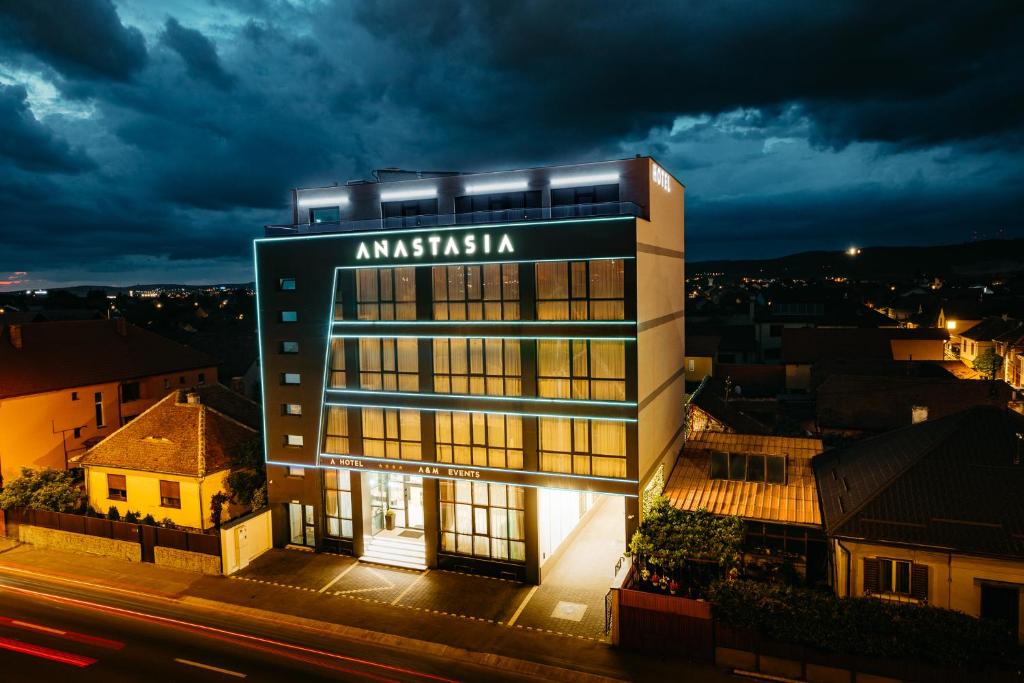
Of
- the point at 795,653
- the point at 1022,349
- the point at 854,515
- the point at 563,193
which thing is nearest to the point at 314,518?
the point at 563,193

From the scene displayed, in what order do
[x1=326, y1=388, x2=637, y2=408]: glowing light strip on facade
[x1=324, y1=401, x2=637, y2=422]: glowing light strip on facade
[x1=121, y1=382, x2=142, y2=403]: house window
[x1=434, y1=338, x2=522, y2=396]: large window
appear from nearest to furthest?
[x1=326, y1=388, x2=637, y2=408]: glowing light strip on facade < [x1=324, y1=401, x2=637, y2=422]: glowing light strip on facade < [x1=434, y1=338, x2=522, y2=396]: large window < [x1=121, y1=382, x2=142, y2=403]: house window

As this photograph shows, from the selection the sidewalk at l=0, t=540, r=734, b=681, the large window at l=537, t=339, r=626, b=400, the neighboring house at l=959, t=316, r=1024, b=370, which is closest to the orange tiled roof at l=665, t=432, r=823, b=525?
the large window at l=537, t=339, r=626, b=400

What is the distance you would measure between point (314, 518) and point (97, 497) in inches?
497

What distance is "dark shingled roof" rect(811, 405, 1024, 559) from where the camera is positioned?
18.7 meters

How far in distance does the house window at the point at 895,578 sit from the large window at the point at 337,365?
22.0m

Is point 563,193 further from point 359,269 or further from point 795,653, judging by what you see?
point 795,653

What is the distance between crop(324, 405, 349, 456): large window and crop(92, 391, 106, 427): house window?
21844 mm

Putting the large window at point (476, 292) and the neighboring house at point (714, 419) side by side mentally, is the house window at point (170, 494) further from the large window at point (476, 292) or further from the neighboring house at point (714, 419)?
the neighboring house at point (714, 419)

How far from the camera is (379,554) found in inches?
1101

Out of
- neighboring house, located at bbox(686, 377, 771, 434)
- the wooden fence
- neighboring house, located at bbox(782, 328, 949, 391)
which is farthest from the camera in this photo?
neighboring house, located at bbox(782, 328, 949, 391)

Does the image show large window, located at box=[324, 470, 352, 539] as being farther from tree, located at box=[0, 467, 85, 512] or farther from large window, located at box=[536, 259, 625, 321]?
tree, located at box=[0, 467, 85, 512]

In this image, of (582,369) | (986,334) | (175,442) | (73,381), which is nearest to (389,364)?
(582,369)

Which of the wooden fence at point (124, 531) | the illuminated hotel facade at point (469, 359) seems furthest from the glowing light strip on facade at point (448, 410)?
the wooden fence at point (124, 531)

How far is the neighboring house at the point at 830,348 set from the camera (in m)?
63.9
